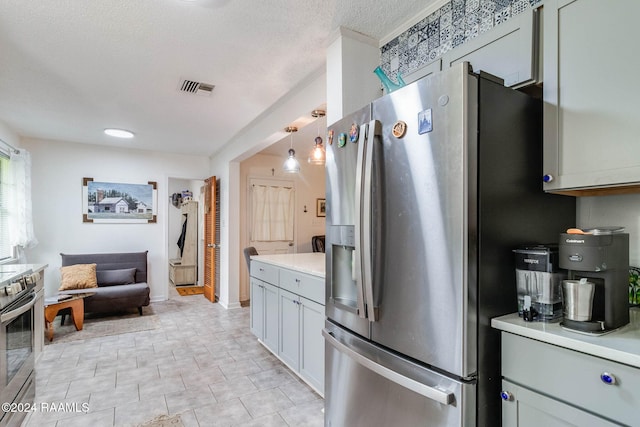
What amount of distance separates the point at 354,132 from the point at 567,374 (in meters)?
1.21

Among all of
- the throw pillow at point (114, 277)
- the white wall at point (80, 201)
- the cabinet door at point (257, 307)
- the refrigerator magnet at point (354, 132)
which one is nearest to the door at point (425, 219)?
the refrigerator magnet at point (354, 132)

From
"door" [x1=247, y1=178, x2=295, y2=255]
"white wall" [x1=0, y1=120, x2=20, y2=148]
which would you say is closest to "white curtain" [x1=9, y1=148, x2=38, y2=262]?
"white wall" [x1=0, y1=120, x2=20, y2=148]

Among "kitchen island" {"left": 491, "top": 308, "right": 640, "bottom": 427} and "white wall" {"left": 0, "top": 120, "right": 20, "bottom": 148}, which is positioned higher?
"white wall" {"left": 0, "top": 120, "right": 20, "bottom": 148}

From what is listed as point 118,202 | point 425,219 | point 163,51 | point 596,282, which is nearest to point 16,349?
point 163,51

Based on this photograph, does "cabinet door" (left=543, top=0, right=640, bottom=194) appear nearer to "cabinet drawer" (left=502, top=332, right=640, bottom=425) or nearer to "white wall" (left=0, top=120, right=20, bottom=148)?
"cabinet drawer" (left=502, top=332, right=640, bottom=425)

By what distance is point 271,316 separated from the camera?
3049 millimetres

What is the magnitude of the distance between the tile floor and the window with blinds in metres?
1.35

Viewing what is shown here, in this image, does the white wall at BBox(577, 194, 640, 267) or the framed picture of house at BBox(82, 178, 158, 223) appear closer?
the white wall at BBox(577, 194, 640, 267)

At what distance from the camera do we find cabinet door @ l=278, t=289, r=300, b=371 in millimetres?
2598

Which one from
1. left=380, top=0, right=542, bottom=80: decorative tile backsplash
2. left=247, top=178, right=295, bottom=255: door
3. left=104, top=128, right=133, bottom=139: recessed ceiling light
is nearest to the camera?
left=380, top=0, right=542, bottom=80: decorative tile backsplash

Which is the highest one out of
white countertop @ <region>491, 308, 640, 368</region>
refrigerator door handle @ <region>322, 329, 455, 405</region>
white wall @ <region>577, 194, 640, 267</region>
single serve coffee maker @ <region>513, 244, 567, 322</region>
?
white wall @ <region>577, 194, 640, 267</region>

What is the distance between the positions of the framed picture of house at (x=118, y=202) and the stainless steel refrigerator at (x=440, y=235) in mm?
4745

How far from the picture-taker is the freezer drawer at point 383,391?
113 cm

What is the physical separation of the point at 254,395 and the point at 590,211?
7.69ft
